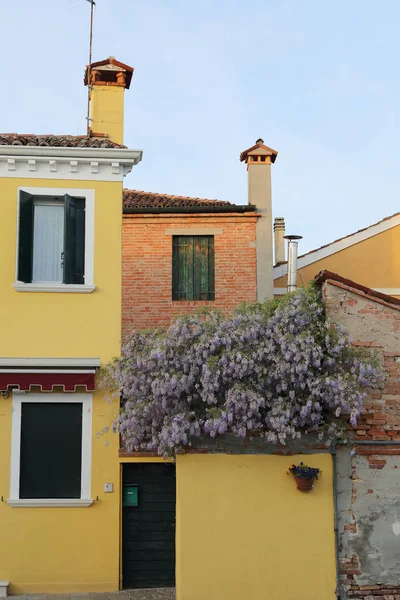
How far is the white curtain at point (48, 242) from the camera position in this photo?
40.7 feet

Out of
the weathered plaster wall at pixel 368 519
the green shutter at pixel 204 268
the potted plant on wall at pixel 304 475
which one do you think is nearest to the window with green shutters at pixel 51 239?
the green shutter at pixel 204 268

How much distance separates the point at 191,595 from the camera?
10203 mm

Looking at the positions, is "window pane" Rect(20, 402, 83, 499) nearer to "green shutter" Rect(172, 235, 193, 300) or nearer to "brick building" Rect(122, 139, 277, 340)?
"brick building" Rect(122, 139, 277, 340)

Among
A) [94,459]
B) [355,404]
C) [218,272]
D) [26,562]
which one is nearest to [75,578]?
[26,562]

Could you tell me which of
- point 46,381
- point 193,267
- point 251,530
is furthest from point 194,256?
point 251,530

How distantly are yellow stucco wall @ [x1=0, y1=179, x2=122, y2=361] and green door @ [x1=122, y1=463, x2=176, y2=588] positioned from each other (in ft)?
6.78

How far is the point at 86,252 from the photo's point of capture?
40.7ft

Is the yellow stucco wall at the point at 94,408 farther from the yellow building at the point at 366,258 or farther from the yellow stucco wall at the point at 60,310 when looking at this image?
the yellow building at the point at 366,258

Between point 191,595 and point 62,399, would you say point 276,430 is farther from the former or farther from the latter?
point 62,399

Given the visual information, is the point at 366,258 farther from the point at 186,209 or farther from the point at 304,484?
the point at 304,484

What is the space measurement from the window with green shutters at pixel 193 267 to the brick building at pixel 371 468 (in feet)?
17.4

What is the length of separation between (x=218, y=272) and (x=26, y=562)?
6.96m

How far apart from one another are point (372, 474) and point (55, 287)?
554 cm

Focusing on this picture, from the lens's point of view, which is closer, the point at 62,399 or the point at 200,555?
the point at 200,555
